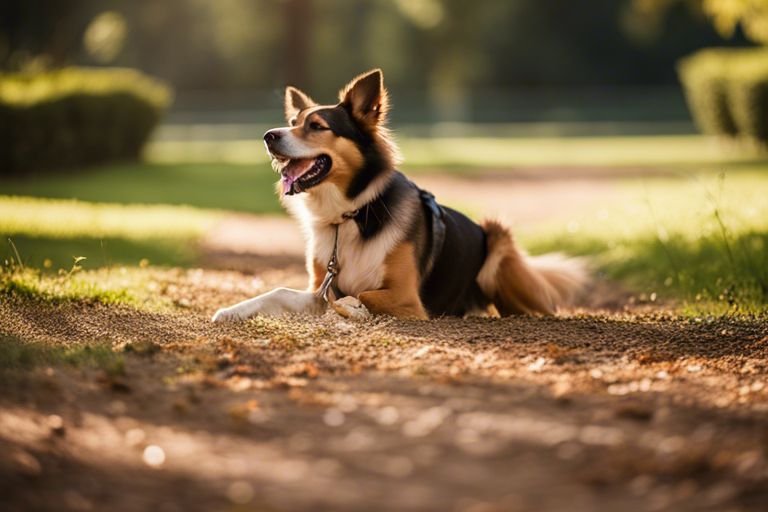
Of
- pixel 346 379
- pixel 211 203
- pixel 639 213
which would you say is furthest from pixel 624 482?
pixel 211 203

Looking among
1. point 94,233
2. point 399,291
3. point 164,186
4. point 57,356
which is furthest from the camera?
point 164,186

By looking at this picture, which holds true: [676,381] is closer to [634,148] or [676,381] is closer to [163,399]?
[163,399]

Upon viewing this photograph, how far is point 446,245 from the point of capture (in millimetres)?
7359

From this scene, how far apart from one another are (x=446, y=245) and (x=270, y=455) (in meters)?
3.76

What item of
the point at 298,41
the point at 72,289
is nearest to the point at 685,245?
the point at 72,289

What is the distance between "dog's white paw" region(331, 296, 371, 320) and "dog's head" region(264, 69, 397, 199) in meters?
0.81

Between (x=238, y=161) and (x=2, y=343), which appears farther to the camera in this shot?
(x=238, y=161)

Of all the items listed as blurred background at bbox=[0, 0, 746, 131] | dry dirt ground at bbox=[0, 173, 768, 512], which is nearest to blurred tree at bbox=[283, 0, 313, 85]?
blurred background at bbox=[0, 0, 746, 131]

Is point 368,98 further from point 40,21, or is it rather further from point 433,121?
point 433,121

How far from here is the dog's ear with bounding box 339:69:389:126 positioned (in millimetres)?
6953

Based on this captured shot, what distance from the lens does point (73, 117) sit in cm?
2092

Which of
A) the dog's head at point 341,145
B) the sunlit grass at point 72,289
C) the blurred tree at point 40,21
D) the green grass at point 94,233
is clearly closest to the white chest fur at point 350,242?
the dog's head at point 341,145

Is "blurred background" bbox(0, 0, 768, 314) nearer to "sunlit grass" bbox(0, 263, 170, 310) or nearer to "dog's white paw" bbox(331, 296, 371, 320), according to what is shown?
"sunlit grass" bbox(0, 263, 170, 310)

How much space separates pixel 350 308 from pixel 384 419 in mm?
2495
